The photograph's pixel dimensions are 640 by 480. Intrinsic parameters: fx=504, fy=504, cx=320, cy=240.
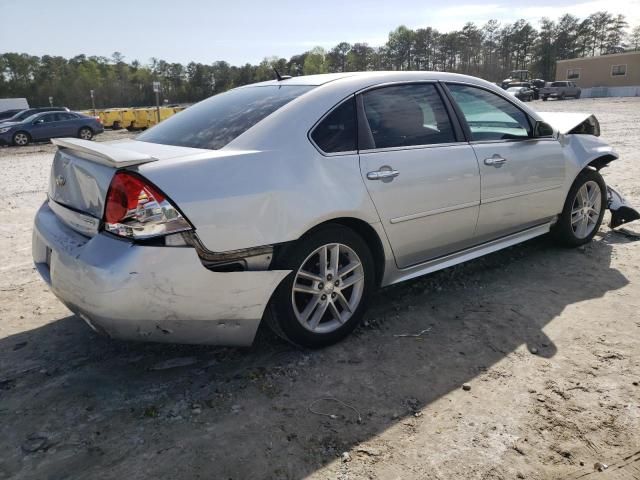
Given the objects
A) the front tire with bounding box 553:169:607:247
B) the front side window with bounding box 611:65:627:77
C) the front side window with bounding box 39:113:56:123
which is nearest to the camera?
the front tire with bounding box 553:169:607:247

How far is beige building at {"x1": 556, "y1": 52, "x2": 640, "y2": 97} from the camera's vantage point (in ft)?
192

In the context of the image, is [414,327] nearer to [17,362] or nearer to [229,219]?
[229,219]

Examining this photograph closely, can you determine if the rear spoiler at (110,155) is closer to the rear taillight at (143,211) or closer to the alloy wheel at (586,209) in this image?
the rear taillight at (143,211)

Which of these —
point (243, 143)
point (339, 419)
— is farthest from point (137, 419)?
point (243, 143)

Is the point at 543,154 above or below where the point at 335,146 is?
below

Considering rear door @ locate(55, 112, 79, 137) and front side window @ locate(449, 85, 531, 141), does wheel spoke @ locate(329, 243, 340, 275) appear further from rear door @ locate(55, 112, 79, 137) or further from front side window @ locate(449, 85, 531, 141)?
rear door @ locate(55, 112, 79, 137)

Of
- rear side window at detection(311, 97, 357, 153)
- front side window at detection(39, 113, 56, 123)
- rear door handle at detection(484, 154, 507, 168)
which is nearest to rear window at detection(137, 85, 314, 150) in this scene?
rear side window at detection(311, 97, 357, 153)

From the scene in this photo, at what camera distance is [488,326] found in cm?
338

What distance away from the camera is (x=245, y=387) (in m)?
2.74

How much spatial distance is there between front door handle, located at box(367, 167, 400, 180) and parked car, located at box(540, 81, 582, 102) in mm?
52167

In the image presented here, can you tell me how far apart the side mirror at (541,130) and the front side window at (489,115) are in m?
0.05

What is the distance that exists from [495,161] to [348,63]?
342 feet

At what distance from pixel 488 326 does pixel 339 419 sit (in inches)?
56.0

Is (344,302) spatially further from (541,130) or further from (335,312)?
(541,130)
